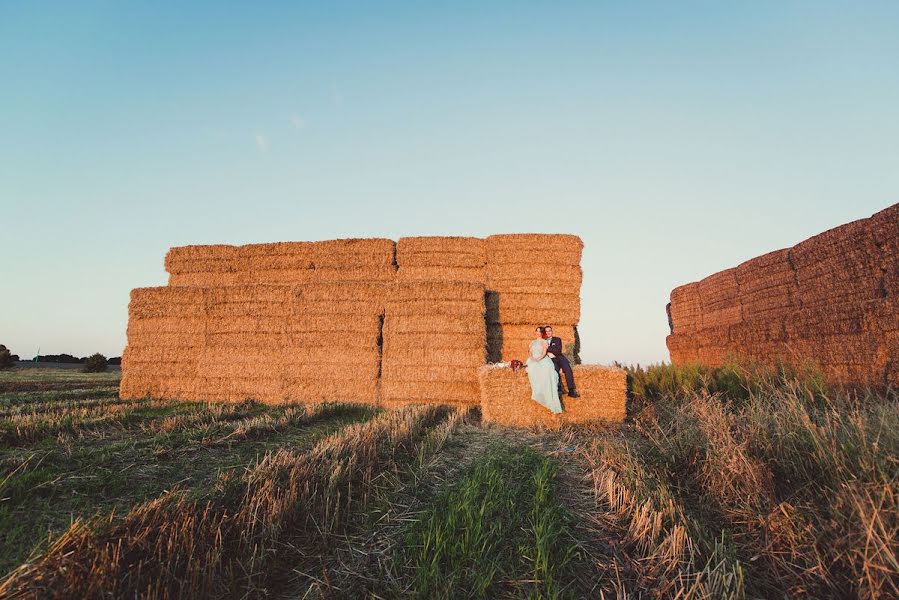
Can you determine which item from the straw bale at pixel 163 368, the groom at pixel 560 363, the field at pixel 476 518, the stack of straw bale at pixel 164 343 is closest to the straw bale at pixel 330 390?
the stack of straw bale at pixel 164 343

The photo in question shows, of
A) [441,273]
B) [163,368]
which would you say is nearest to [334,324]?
[441,273]

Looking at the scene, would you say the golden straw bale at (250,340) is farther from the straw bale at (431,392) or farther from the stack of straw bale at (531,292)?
the stack of straw bale at (531,292)

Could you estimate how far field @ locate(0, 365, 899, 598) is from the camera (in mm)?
2691

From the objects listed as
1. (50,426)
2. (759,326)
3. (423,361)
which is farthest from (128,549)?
(759,326)

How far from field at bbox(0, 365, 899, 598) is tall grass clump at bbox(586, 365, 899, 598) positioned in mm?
18

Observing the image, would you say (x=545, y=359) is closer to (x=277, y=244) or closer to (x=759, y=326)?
(x=759, y=326)

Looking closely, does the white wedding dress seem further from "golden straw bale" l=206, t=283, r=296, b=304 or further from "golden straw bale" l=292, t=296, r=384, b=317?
"golden straw bale" l=206, t=283, r=296, b=304

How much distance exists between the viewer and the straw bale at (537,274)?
1352cm

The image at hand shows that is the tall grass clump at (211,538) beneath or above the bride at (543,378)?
beneath

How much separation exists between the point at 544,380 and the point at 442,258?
619 centimetres

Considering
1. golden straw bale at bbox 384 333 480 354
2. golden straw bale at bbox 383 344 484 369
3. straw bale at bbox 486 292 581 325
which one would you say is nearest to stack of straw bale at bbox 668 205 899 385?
straw bale at bbox 486 292 581 325

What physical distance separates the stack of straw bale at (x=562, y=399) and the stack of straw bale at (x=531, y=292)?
3.93 metres

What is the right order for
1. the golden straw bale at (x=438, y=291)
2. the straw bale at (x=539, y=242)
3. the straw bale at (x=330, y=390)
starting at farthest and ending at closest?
the straw bale at (x=539, y=242)
the golden straw bale at (x=438, y=291)
the straw bale at (x=330, y=390)

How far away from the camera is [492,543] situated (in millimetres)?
3252
